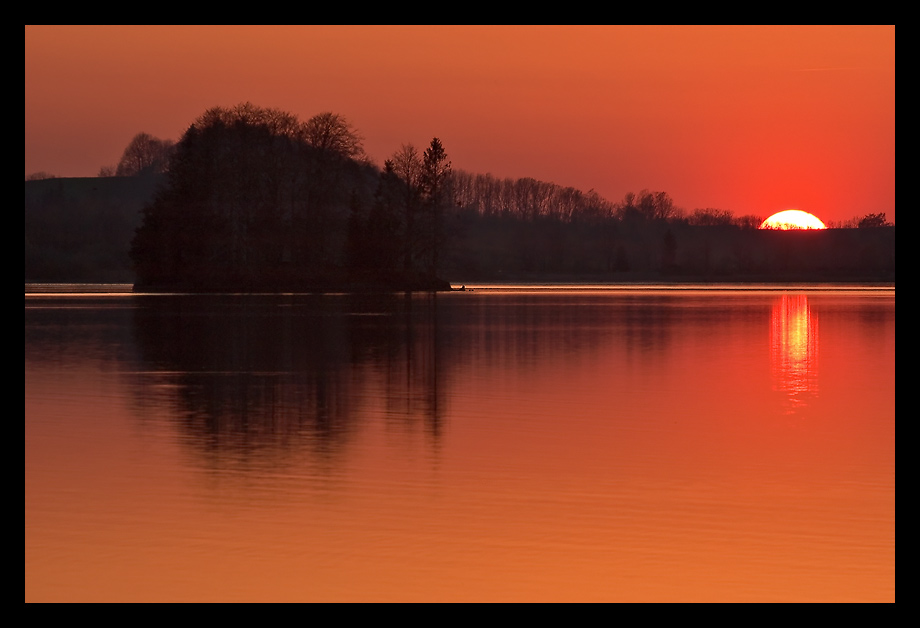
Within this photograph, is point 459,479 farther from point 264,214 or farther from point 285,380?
point 264,214

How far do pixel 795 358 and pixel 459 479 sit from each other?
17009mm

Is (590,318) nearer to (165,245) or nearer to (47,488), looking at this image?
(47,488)

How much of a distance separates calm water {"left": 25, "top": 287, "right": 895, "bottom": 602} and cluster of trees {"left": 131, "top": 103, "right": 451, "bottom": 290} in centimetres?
6481

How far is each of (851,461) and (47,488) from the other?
8615mm

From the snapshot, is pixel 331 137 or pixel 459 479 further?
pixel 331 137

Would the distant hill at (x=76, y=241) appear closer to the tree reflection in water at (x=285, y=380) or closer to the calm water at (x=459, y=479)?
the tree reflection in water at (x=285, y=380)

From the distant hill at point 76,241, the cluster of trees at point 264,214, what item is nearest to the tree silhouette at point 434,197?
the cluster of trees at point 264,214

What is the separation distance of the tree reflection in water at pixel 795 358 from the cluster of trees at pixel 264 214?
5118 cm

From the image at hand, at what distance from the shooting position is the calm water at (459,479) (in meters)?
8.67

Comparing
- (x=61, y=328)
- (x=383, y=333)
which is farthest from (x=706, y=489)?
(x=61, y=328)

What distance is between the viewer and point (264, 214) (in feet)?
299

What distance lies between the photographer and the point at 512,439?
14.8m

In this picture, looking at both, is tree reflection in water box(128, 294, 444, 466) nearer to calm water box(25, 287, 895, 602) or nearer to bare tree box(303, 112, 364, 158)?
calm water box(25, 287, 895, 602)

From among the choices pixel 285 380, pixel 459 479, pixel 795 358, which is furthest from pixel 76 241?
pixel 459 479
